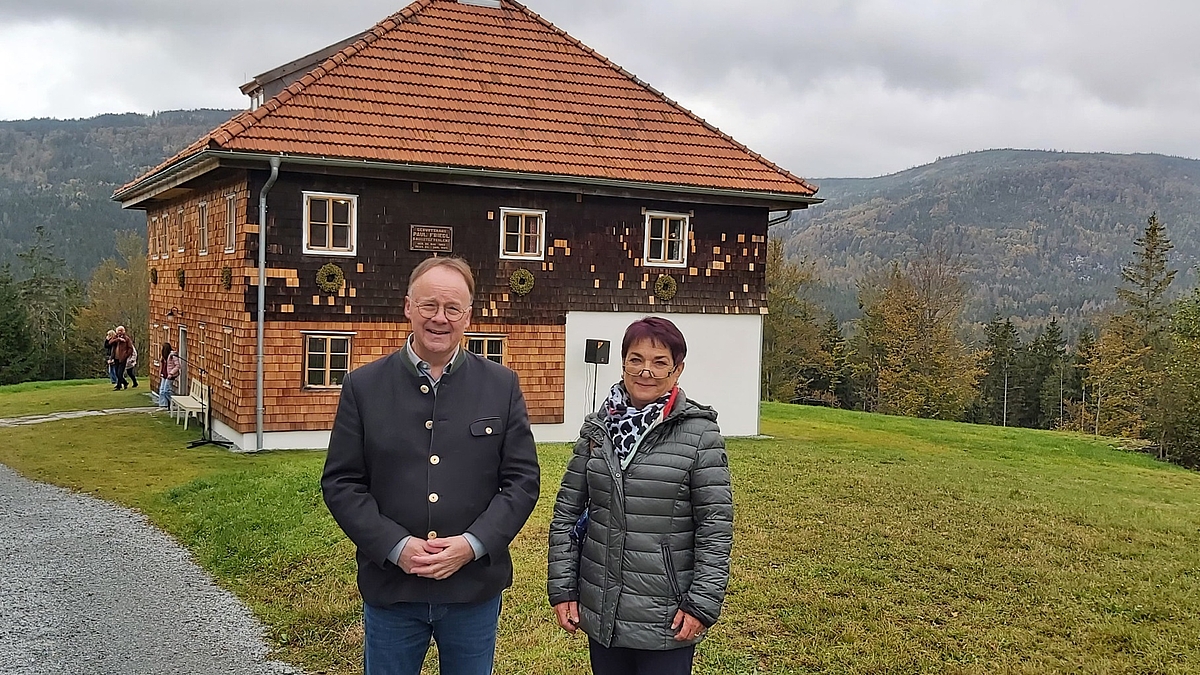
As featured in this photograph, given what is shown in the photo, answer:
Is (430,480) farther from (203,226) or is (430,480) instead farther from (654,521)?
(203,226)

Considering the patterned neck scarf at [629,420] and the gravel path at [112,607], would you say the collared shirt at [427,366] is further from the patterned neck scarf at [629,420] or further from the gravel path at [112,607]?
the gravel path at [112,607]

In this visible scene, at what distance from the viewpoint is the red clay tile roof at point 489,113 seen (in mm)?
15680

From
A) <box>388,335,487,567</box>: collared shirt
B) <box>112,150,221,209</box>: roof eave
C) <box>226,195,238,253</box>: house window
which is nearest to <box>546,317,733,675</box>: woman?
<box>388,335,487,567</box>: collared shirt

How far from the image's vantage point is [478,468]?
374 cm

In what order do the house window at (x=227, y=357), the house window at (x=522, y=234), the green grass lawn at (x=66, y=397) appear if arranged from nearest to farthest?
1. the house window at (x=227, y=357)
2. the house window at (x=522, y=234)
3. the green grass lawn at (x=66, y=397)

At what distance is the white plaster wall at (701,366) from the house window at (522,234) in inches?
53.2

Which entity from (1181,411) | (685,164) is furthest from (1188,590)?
(1181,411)

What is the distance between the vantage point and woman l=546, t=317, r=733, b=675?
379cm

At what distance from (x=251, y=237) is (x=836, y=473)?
9.44m

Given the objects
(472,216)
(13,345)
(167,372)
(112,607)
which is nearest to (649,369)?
(112,607)

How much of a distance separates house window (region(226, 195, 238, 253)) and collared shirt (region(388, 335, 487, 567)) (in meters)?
13.0

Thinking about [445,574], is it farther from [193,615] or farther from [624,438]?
[193,615]

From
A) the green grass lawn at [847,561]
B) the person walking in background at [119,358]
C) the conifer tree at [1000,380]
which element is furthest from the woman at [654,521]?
the conifer tree at [1000,380]

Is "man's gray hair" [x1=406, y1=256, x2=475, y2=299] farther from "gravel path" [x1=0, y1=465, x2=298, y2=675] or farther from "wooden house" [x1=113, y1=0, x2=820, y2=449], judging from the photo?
"wooden house" [x1=113, y1=0, x2=820, y2=449]
